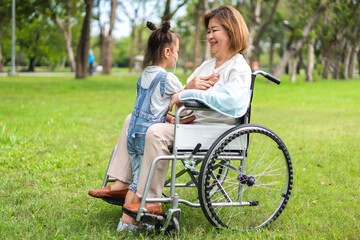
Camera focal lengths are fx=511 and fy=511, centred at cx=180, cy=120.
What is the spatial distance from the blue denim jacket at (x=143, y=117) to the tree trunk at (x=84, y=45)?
17532 mm

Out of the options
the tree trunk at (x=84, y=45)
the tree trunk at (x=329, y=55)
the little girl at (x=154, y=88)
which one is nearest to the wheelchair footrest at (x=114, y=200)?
the little girl at (x=154, y=88)

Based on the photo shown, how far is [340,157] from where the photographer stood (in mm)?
6125

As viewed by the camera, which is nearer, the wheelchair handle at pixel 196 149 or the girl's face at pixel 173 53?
the wheelchair handle at pixel 196 149

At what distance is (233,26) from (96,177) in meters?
2.26


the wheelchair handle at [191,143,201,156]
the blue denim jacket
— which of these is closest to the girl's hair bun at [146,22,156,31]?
the blue denim jacket

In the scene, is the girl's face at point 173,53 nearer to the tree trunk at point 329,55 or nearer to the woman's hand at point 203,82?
the woman's hand at point 203,82

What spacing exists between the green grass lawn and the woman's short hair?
1.26 metres

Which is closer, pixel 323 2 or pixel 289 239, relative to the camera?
pixel 289 239

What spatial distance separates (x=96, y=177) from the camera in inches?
195

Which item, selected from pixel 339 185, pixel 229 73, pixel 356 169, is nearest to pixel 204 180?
pixel 229 73

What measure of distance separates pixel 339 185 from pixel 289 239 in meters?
1.67

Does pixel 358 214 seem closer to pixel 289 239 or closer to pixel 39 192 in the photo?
pixel 289 239

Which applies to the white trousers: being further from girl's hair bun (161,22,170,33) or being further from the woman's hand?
girl's hair bun (161,22,170,33)

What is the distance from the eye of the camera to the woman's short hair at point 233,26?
341 cm
